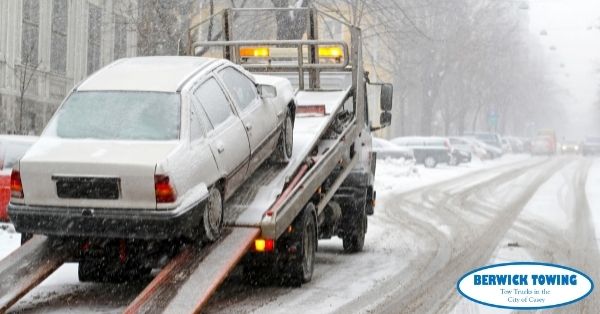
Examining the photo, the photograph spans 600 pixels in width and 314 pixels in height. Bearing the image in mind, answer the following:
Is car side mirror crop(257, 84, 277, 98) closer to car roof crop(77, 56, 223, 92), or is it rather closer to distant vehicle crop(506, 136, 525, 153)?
car roof crop(77, 56, 223, 92)

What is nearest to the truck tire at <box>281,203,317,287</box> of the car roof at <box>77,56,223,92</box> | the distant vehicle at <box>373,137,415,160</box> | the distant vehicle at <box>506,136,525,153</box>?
the car roof at <box>77,56,223,92</box>

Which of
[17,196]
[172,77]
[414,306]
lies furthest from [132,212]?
[414,306]

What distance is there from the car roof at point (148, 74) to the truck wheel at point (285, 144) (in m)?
1.24

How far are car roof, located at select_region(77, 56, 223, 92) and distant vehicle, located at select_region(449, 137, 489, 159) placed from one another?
40.9 m

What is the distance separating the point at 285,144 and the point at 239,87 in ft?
3.18

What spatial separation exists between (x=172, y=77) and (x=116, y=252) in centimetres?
167

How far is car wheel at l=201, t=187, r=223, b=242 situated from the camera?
786 centimetres

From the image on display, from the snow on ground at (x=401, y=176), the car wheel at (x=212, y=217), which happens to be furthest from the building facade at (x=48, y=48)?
the car wheel at (x=212, y=217)

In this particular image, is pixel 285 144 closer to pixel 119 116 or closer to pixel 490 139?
pixel 119 116

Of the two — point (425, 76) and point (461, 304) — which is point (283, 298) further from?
point (425, 76)

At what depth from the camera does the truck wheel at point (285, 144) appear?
9.83 meters

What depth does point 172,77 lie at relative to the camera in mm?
8391

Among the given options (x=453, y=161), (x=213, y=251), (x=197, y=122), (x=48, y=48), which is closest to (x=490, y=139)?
(x=453, y=161)

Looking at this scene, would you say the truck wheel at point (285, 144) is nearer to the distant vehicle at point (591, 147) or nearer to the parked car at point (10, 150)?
the parked car at point (10, 150)
